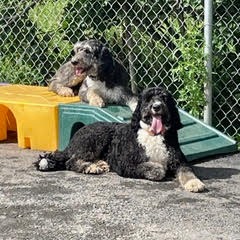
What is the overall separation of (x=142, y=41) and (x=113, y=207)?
324cm

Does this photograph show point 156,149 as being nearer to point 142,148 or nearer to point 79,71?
point 142,148

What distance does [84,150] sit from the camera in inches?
249

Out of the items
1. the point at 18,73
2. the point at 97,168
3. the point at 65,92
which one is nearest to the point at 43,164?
the point at 97,168

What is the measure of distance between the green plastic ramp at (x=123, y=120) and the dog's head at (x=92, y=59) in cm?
36

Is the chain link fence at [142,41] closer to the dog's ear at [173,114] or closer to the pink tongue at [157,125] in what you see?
the dog's ear at [173,114]

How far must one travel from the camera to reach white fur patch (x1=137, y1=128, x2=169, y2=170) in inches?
237

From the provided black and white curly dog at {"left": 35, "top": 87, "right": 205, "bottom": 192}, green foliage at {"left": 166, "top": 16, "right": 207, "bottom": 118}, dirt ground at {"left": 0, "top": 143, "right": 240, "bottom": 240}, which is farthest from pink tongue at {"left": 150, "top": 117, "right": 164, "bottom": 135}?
green foliage at {"left": 166, "top": 16, "right": 207, "bottom": 118}

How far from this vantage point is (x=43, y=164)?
6.38m

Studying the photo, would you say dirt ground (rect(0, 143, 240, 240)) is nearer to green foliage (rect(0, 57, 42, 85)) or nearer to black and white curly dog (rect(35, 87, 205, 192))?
black and white curly dog (rect(35, 87, 205, 192))

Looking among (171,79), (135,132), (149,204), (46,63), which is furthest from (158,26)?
(149,204)

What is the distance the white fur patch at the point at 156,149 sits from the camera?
603 cm

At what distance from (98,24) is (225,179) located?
294 centimetres

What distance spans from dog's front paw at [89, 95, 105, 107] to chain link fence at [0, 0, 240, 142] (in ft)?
2.93

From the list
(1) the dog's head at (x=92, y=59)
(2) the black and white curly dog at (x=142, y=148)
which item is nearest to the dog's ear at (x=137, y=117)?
(2) the black and white curly dog at (x=142, y=148)
